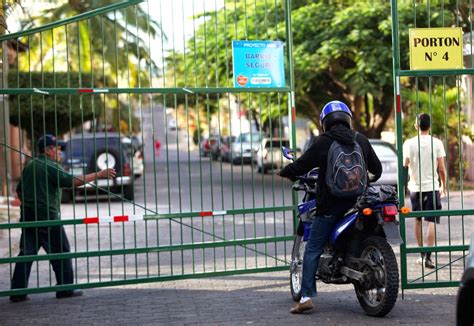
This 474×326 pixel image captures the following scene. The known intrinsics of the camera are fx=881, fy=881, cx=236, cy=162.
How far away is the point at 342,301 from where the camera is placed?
8.24m

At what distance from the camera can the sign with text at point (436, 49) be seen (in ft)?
27.8

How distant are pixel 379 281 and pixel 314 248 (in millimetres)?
666

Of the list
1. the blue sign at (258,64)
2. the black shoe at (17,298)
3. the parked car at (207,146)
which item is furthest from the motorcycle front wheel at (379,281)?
the black shoe at (17,298)

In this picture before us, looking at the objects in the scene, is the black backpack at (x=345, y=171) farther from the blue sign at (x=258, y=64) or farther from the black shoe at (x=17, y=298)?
the black shoe at (x=17, y=298)

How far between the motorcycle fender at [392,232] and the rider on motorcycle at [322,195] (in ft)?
1.17

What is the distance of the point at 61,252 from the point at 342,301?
285 centimetres

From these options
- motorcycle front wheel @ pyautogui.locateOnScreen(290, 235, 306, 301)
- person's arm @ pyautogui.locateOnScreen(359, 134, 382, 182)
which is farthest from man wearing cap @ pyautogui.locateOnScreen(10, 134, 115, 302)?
person's arm @ pyautogui.locateOnScreen(359, 134, 382, 182)

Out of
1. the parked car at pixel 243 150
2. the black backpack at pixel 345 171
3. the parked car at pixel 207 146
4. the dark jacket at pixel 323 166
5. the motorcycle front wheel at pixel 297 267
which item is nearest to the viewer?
the black backpack at pixel 345 171

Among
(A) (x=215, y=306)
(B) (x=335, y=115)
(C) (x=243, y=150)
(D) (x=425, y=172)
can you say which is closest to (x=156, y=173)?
(C) (x=243, y=150)

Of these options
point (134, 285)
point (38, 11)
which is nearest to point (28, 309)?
point (134, 285)

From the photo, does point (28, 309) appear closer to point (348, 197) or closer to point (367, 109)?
point (348, 197)

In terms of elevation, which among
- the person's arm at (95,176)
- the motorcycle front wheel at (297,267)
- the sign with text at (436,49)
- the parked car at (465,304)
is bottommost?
the motorcycle front wheel at (297,267)

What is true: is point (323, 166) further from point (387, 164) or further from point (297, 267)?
point (387, 164)

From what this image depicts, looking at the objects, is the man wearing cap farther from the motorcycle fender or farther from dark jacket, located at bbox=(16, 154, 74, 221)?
the motorcycle fender
